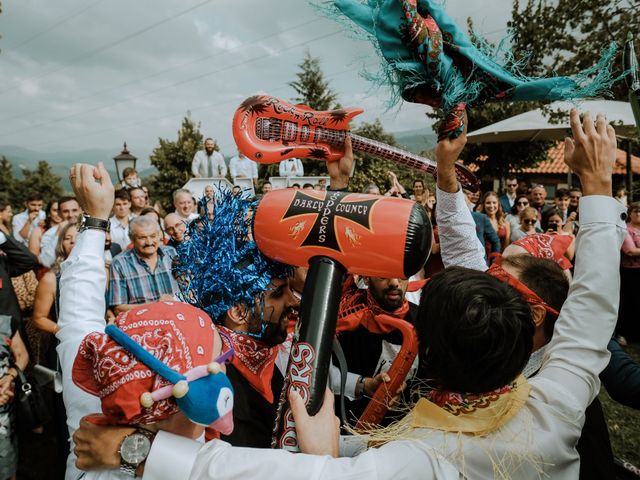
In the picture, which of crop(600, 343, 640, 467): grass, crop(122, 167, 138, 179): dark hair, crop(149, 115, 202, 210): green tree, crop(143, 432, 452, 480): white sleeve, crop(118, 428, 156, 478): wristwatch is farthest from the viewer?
crop(149, 115, 202, 210): green tree

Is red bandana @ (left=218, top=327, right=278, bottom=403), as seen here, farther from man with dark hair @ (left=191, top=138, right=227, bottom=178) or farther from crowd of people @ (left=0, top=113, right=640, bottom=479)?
man with dark hair @ (left=191, top=138, right=227, bottom=178)

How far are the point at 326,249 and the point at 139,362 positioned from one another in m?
0.55

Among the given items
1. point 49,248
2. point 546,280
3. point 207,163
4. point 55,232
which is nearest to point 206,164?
point 207,163

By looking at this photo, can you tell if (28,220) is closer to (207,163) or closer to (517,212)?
(207,163)

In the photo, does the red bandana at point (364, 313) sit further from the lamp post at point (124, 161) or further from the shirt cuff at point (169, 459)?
the lamp post at point (124, 161)

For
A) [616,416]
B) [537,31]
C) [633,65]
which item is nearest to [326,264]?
[633,65]

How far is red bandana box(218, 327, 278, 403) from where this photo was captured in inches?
57.7

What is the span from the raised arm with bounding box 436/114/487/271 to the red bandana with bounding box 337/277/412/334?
1.63 feet

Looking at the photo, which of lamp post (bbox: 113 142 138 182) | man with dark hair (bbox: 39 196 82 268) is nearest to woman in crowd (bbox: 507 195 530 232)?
man with dark hair (bbox: 39 196 82 268)

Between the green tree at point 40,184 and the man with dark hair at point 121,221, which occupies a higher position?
the green tree at point 40,184

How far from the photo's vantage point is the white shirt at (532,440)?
971 millimetres

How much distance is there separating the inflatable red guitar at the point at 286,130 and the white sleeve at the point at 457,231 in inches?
18.9

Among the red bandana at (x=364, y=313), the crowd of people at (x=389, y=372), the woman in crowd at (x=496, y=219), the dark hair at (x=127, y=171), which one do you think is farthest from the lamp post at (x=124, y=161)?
the crowd of people at (x=389, y=372)

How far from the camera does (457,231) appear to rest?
1839mm
